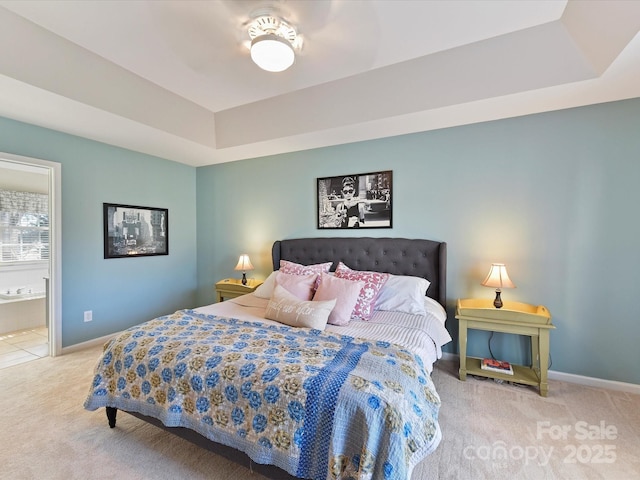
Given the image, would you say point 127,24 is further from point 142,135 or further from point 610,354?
point 610,354

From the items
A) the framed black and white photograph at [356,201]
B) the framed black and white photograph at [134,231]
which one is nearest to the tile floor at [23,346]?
the framed black and white photograph at [134,231]

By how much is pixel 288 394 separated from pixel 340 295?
1.17 m

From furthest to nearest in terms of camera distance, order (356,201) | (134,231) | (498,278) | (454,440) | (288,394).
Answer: (134,231), (356,201), (498,278), (454,440), (288,394)

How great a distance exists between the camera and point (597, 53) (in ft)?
6.15

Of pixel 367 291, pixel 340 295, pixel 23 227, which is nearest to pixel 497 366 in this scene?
pixel 367 291

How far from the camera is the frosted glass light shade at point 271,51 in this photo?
6.30 feet

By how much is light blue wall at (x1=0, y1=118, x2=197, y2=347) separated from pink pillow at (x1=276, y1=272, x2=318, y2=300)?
2249 millimetres

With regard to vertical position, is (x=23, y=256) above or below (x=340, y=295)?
above

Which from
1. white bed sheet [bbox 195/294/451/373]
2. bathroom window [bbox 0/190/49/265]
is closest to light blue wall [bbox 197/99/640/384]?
white bed sheet [bbox 195/294/451/373]

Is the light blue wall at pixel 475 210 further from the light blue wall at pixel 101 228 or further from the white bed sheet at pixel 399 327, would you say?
the white bed sheet at pixel 399 327

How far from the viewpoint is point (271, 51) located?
196cm

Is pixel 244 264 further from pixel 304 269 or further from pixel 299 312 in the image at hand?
pixel 299 312

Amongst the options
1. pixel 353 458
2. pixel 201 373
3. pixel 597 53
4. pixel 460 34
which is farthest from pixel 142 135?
pixel 597 53

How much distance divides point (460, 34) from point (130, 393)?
330 centimetres
